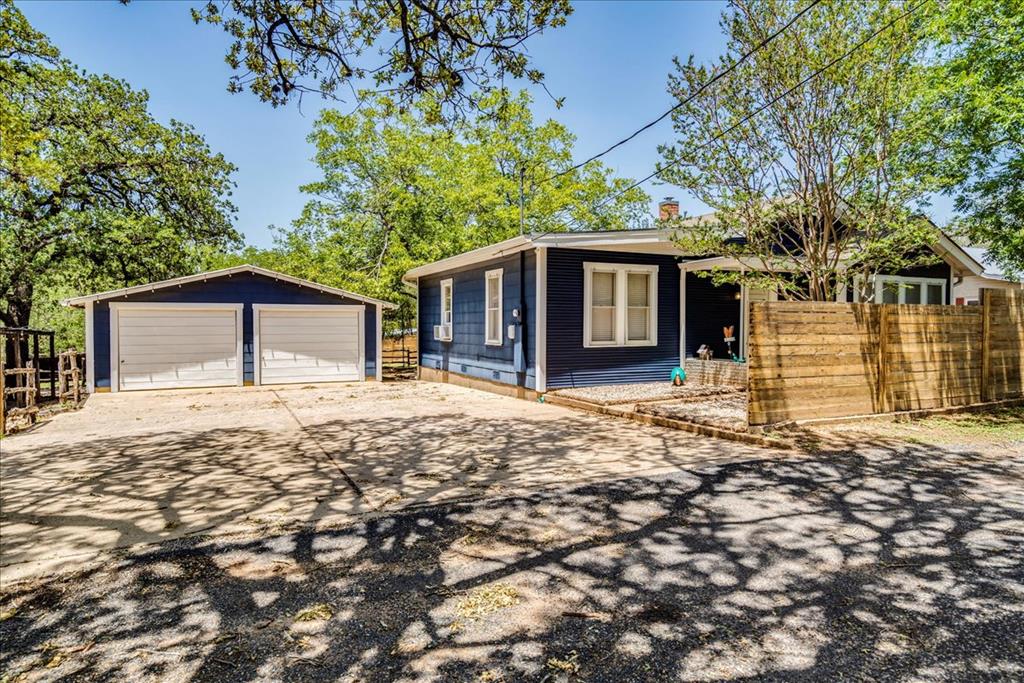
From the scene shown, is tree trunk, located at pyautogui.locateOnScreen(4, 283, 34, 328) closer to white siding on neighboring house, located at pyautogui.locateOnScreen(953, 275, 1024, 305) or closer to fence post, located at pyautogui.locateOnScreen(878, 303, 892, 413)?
fence post, located at pyautogui.locateOnScreen(878, 303, 892, 413)

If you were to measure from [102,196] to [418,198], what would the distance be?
379 inches

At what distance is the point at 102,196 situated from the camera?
56.6ft

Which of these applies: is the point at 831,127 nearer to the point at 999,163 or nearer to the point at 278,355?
the point at 999,163

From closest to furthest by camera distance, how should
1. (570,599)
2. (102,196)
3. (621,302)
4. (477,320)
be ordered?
(570,599) → (621,302) → (477,320) → (102,196)

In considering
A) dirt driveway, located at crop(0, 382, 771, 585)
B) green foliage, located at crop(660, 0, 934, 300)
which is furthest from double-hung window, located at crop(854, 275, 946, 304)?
dirt driveway, located at crop(0, 382, 771, 585)

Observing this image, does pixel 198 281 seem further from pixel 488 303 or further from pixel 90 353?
pixel 488 303

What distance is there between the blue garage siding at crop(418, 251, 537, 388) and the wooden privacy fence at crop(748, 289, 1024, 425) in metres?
4.77

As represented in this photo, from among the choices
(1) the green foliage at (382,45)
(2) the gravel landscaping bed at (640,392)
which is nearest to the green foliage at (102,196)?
(1) the green foliage at (382,45)

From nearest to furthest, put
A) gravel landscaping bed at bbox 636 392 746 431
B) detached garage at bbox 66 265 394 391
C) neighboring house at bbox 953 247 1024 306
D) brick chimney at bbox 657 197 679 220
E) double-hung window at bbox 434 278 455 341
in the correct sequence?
gravel landscaping bed at bbox 636 392 746 431 < detached garage at bbox 66 265 394 391 < brick chimney at bbox 657 197 679 220 < double-hung window at bbox 434 278 455 341 < neighboring house at bbox 953 247 1024 306

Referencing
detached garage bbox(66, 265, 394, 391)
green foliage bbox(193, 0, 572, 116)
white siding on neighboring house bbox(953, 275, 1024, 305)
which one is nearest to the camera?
green foliage bbox(193, 0, 572, 116)

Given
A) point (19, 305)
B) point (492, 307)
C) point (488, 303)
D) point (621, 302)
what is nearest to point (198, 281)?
point (19, 305)

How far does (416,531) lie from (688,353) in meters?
9.19

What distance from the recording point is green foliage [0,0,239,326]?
51.2ft

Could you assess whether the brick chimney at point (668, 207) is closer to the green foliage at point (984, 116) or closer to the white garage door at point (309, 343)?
the green foliage at point (984, 116)
